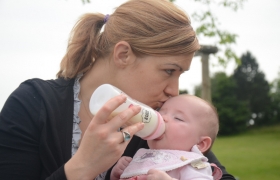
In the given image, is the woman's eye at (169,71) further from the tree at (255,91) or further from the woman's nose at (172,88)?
the tree at (255,91)

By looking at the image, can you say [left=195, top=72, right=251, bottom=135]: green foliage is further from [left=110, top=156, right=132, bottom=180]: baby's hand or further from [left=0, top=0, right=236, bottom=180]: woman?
[left=110, top=156, right=132, bottom=180]: baby's hand

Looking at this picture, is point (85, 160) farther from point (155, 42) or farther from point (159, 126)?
point (155, 42)

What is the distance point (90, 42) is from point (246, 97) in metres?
47.4

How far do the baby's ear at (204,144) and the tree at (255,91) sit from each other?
46947 mm

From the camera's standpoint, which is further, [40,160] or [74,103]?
[74,103]

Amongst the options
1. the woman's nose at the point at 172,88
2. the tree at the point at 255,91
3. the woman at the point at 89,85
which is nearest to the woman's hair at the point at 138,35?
the woman at the point at 89,85

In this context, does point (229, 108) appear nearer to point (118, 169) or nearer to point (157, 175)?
point (118, 169)

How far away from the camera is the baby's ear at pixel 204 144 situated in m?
2.51

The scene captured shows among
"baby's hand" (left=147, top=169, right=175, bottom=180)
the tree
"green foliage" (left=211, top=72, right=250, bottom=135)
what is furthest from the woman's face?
the tree

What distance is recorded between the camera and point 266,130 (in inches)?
1816

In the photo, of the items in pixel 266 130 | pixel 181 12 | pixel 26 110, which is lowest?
pixel 266 130

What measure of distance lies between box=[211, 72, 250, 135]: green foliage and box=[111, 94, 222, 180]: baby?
4373 centimetres

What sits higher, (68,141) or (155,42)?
(155,42)

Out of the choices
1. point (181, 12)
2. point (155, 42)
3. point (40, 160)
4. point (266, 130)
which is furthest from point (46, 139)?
point (266, 130)
